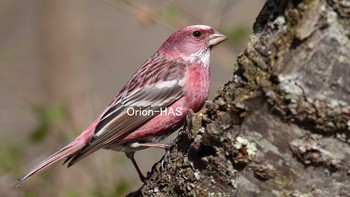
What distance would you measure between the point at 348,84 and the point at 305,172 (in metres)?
0.47

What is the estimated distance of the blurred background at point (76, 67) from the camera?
698 cm

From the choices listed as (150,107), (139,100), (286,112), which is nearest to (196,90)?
(150,107)

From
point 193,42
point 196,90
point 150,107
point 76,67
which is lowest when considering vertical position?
point 76,67

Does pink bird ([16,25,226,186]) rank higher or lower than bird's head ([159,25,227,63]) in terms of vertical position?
lower

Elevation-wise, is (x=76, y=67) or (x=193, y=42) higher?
(x=193, y=42)

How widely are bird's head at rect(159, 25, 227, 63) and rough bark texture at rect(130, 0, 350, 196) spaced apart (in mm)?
2725

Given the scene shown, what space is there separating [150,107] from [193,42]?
0.90m

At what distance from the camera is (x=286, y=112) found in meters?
2.65

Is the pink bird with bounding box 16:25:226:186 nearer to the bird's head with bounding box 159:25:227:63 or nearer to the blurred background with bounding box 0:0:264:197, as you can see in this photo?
the bird's head with bounding box 159:25:227:63

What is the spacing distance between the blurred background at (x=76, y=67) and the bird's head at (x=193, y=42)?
89cm

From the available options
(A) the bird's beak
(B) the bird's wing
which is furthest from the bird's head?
(B) the bird's wing

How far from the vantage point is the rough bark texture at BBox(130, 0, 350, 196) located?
2.55 m

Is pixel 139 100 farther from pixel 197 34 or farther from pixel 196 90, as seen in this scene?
pixel 197 34

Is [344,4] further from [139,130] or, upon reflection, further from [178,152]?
[139,130]
